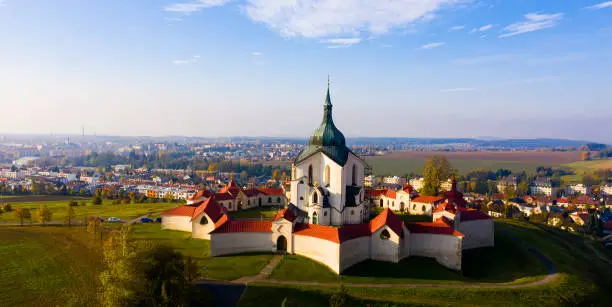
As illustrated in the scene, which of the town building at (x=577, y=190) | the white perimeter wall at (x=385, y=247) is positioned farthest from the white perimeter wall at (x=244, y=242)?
the town building at (x=577, y=190)

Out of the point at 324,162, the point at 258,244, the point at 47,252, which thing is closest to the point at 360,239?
the point at 258,244

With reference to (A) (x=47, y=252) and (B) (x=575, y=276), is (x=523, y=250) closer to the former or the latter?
(B) (x=575, y=276)

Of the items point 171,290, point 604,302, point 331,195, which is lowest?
point 604,302

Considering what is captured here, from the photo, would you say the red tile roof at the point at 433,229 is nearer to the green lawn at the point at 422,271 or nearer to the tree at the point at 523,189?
the green lawn at the point at 422,271

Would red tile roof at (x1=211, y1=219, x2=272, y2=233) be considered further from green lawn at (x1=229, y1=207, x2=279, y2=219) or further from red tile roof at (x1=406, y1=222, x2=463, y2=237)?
red tile roof at (x1=406, y1=222, x2=463, y2=237)

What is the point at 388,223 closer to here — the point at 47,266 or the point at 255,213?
the point at 255,213

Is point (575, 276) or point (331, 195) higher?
point (331, 195)
